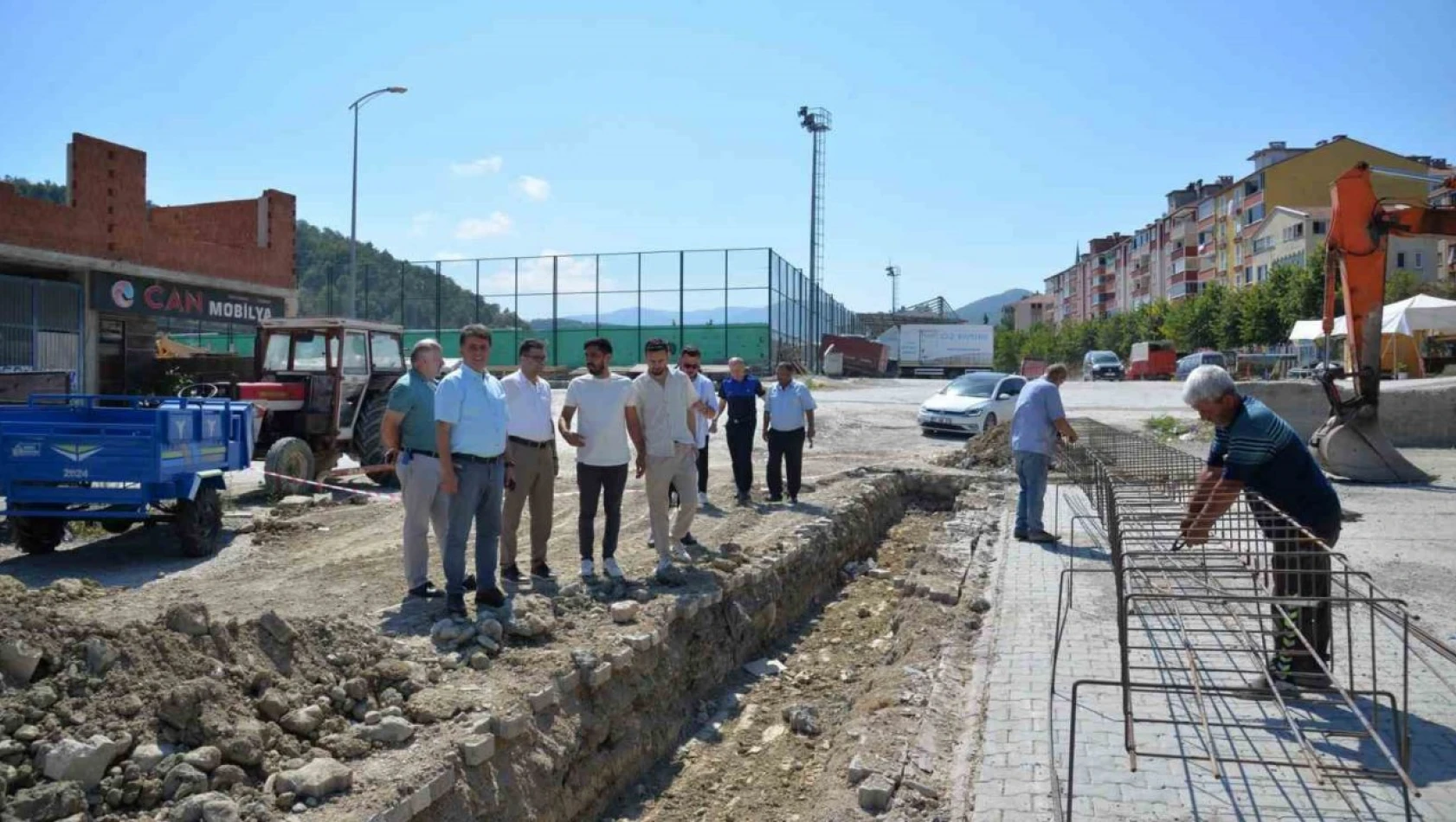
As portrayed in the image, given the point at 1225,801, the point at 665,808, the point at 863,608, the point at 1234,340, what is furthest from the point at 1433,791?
the point at 1234,340

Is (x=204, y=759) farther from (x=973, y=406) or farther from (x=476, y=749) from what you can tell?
(x=973, y=406)

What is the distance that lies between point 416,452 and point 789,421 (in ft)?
18.6

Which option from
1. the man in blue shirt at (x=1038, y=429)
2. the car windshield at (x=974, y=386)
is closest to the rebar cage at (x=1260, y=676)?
the man in blue shirt at (x=1038, y=429)

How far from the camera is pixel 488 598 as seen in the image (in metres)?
6.24

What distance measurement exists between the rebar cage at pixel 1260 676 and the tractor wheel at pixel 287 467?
350 inches

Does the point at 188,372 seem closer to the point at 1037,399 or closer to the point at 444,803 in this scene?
the point at 1037,399

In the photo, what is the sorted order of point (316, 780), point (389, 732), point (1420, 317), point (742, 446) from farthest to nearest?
point (1420, 317)
point (742, 446)
point (389, 732)
point (316, 780)

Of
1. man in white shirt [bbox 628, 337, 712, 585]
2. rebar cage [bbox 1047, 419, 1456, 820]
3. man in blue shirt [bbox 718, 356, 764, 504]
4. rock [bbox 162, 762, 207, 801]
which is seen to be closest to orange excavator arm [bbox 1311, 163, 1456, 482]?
man in blue shirt [bbox 718, 356, 764, 504]

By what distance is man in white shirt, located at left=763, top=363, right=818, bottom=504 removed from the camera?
11516mm

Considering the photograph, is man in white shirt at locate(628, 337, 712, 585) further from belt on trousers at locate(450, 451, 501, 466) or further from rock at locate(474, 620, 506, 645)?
rock at locate(474, 620, 506, 645)

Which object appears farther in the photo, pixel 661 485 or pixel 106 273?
pixel 106 273

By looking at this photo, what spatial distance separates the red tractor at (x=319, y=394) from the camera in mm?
12359

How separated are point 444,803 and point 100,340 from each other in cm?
1981

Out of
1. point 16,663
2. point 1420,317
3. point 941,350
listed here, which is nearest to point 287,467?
point 16,663
